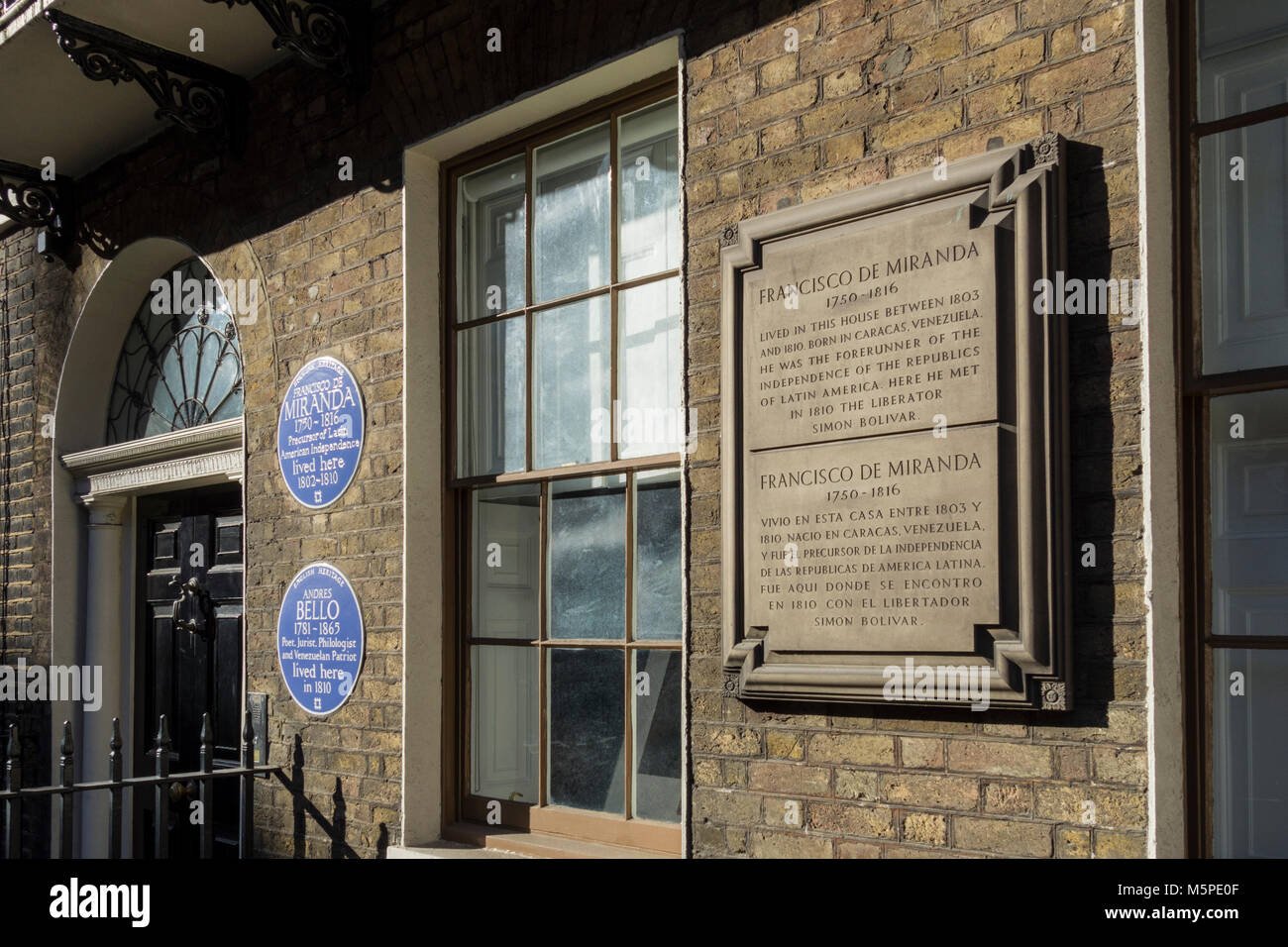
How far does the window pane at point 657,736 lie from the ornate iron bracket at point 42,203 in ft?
16.3

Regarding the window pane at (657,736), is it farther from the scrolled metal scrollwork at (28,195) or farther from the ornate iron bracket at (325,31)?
the scrolled metal scrollwork at (28,195)

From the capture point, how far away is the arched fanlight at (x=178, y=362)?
644 centimetres

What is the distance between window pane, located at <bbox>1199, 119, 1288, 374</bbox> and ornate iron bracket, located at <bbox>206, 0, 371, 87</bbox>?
137 inches

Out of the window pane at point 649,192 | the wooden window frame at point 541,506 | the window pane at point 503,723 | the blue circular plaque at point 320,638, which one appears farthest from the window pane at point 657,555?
the blue circular plaque at point 320,638

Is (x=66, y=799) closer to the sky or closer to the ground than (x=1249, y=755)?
closer to the ground

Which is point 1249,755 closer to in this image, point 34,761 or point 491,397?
point 491,397

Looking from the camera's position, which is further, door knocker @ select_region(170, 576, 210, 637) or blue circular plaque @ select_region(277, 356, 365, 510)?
door knocker @ select_region(170, 576, 210, 637)

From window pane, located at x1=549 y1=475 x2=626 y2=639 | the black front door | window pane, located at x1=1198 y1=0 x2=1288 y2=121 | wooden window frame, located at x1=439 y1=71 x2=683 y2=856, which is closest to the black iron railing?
the black front door

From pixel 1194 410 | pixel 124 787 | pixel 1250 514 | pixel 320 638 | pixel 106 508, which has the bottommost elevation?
pixel 124 787

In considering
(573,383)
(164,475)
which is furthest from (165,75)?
(573,383)

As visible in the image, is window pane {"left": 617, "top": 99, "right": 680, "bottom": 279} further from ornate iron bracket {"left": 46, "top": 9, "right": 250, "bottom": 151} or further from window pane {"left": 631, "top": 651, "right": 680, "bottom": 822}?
ornate iron bracket {"left": 46, "top": 9, "right": 250, "bottom": 151}

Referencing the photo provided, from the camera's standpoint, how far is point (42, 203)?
7156 millimetres

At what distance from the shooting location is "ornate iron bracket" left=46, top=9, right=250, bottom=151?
5395 mm

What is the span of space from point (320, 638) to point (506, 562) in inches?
40.0
